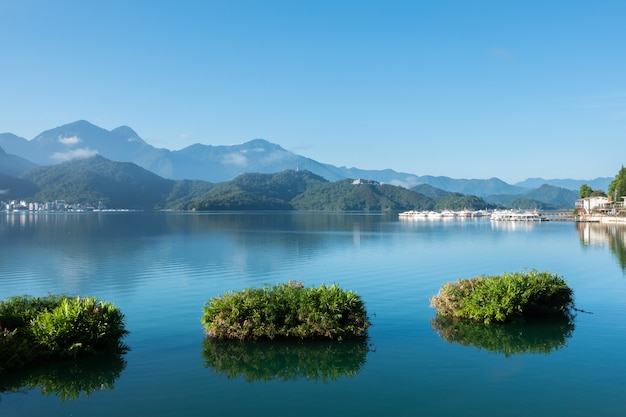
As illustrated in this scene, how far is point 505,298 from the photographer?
24.9m

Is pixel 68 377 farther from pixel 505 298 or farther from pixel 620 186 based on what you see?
pixel 620 186

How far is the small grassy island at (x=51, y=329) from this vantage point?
1823 centimetres

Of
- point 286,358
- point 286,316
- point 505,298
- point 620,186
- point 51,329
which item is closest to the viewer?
point 51,329

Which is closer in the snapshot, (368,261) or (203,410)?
(203,410)

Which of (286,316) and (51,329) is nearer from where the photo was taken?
(51,329)

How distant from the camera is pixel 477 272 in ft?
154

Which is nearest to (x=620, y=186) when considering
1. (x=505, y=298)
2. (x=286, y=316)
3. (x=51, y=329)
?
(x=505, y=298)

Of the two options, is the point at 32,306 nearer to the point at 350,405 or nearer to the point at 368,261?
the point at 350,405

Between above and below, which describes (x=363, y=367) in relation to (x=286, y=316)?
below

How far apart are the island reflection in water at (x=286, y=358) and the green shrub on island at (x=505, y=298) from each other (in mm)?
6324

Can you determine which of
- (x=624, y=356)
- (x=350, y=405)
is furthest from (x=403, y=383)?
(x=624, y=356)

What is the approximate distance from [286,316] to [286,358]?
2.27 metres

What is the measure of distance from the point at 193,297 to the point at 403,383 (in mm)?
19793

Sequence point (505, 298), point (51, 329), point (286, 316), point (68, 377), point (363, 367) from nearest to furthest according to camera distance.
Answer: point (68, 377) → point (51, 329) → point (363, 367) → point (286, 316) → point (505, 298)
